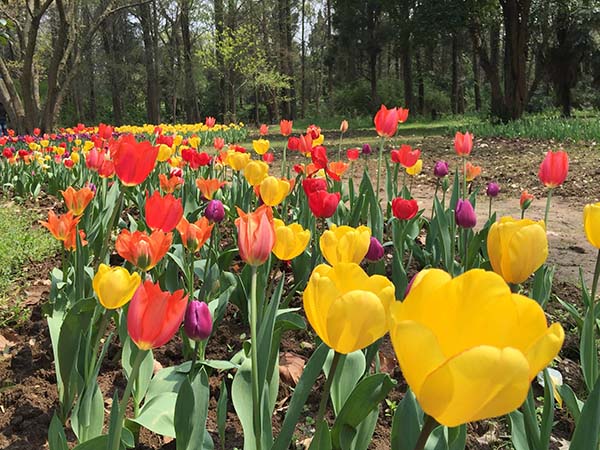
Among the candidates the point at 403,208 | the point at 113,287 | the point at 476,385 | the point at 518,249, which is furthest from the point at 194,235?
the point at 476,385

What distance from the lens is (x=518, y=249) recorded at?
877 mm

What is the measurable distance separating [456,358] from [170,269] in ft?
5.12

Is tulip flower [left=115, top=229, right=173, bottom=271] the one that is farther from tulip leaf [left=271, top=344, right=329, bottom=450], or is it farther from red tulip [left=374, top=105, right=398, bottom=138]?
red tulip [left=374, top=105, right=398, bottom=138]

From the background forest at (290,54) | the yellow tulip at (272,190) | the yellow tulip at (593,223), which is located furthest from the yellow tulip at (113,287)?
the background forest at (290,54)

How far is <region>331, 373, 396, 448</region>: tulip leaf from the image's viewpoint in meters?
0.94

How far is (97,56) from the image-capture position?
29016 mm

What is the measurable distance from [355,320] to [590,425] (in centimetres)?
43

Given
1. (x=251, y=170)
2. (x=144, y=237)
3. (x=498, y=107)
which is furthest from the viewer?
(x=498, y=107)

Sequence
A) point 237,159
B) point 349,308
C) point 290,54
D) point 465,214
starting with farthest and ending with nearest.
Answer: point 290,54
point 237,159
point 465,214
point 349,308

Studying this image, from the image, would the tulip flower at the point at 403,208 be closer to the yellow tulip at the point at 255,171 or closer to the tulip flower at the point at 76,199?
the yellow tulip at the point at 255,171

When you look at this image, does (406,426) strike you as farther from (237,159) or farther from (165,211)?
(237,159)

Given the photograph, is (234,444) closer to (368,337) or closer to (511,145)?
(368,337)

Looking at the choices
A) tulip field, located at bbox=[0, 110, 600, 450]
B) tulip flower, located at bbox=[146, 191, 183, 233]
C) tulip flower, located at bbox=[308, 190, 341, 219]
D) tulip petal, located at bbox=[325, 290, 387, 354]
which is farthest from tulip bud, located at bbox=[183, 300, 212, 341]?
tulip flower, located at bbox=[308, 190, 341, 219]

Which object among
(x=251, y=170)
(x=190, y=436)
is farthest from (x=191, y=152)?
(x=190, y=436)
